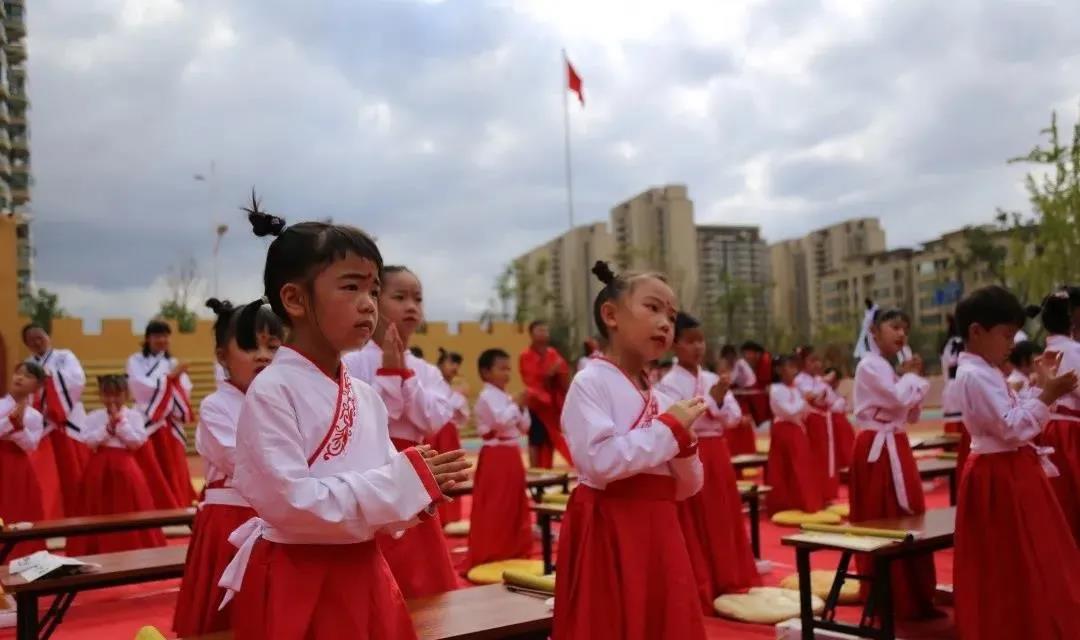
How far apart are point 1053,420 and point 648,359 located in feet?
8.71

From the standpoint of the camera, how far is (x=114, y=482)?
719cm

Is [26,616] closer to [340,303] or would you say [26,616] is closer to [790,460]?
[340,303]

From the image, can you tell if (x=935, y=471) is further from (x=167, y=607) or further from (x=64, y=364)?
(x=64, y=364)

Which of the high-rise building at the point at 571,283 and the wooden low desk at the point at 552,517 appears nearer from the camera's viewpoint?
the wooden low desk at the point at 552,517

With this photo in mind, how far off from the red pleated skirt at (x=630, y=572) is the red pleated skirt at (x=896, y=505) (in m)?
2.52

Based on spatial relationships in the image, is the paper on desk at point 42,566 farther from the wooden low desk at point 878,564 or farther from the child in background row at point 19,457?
the wooden low desk at point 878,564

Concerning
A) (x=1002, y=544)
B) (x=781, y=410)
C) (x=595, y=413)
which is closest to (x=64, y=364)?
(x=781, y=410)

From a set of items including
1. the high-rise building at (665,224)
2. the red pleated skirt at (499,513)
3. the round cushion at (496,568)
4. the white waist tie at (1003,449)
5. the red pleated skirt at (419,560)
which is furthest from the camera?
the high-rise building at (665,224)

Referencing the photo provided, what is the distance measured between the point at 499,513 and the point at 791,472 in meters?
3.20

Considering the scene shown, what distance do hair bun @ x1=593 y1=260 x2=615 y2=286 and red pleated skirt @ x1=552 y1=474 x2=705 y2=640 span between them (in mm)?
757

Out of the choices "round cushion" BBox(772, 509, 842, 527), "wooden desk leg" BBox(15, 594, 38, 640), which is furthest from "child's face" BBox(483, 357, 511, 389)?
"wooden desk leg" BBox(15, 594, 38, 640)

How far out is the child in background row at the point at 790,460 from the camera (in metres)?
8.70

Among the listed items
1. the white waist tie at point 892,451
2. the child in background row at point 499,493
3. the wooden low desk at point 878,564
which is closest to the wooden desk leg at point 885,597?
the wooden low desk at point 878,564

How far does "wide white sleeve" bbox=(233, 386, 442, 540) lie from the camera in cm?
199
